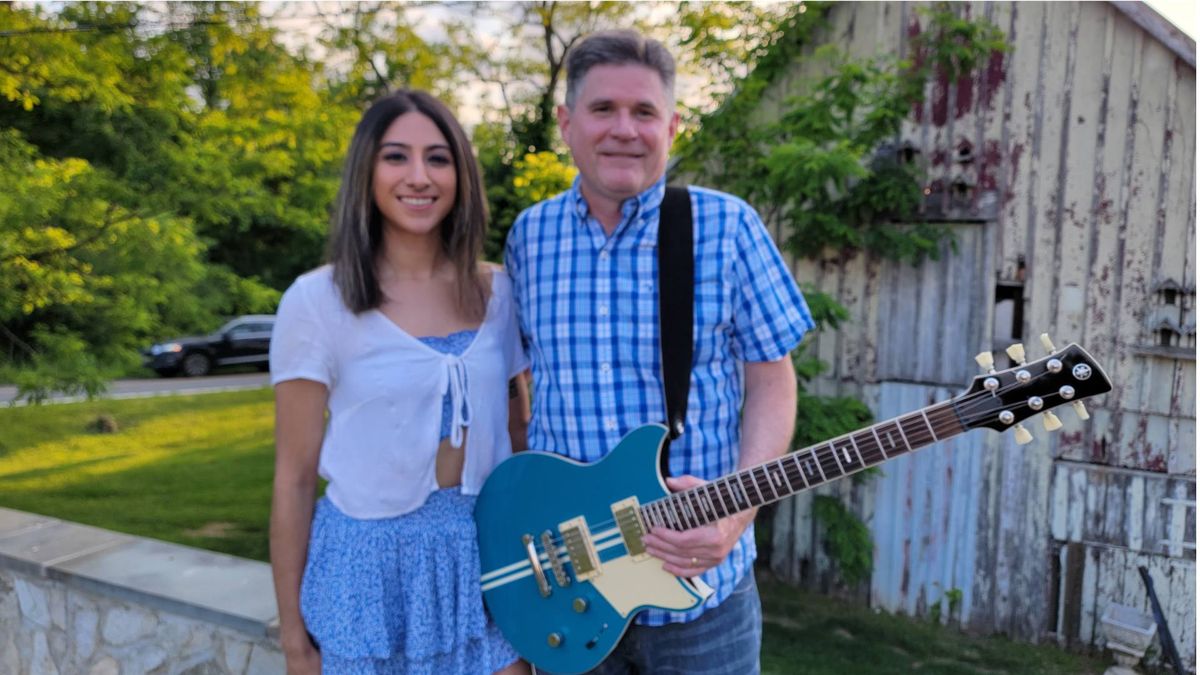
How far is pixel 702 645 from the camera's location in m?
2.00

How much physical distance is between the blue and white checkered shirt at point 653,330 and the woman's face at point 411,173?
352 mm

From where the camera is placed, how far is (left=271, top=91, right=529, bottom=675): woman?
1.97 metres

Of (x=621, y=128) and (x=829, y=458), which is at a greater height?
(x=621, y=128)

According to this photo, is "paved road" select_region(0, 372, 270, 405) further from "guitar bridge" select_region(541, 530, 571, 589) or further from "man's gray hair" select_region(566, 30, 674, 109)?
"man's gray hair" select_region(566, 30, 674, 109)

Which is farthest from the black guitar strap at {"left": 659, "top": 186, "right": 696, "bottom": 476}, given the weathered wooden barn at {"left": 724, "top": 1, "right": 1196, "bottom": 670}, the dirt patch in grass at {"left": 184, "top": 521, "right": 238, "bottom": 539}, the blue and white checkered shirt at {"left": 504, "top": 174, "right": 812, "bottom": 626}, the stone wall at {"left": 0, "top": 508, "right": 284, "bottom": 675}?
the dirt patch in grass at {"left": 184, "top": 521, "right": 238, "bottom": 539}

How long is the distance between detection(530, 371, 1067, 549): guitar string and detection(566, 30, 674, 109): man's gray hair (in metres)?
0.91

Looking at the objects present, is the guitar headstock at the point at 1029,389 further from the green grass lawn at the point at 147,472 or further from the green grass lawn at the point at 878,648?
the green grass lawn at the point at 147,472

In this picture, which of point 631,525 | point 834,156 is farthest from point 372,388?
point 834,156

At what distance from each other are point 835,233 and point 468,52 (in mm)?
4221

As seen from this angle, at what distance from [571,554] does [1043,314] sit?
3892 millimetres

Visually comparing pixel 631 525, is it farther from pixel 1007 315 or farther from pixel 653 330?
pixel 1007 315

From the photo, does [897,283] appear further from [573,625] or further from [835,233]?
[573,625]

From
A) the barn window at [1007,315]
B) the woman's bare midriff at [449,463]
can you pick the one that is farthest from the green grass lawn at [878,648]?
the woman's bare midriff at [449,463]

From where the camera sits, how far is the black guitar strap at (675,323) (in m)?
1.95
